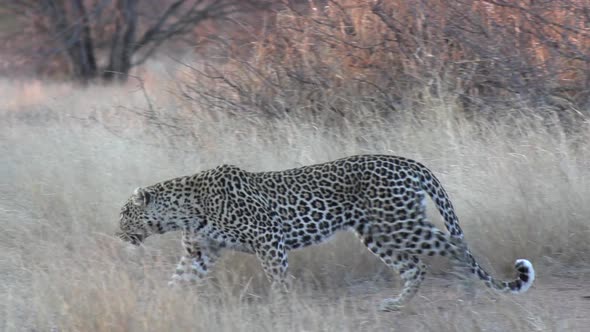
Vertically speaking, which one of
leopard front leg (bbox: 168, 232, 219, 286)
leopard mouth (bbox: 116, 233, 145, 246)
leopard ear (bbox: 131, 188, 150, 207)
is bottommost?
leopard front leg (bbox: 168, 232, 219, 286)

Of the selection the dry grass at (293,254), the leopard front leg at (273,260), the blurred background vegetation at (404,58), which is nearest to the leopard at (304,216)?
the leopard front leg at (273,260)

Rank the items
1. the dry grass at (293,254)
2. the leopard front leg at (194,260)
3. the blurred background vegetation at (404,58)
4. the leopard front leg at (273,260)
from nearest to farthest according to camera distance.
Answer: the dry grass at (293,254) → the leopard front leg at (273,260) → the leopard front leg at (194,260) → the blurred background vegetation at (404,58)

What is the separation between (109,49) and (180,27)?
1.60 metres

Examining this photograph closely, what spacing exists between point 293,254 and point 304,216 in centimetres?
63

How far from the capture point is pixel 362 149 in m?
8.58

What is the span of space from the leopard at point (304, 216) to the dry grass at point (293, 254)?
0.20 meters

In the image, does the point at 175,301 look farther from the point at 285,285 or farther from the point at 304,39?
the point at 304,39

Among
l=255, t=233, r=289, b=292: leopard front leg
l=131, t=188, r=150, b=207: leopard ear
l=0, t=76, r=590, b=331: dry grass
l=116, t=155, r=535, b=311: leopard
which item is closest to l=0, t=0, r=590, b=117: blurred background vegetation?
l=0, t=76, r=590, b=331: dry grass

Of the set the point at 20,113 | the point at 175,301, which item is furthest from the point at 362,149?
the point at 20,113

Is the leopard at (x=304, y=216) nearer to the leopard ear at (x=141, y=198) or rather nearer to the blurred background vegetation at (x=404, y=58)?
the leopard ear at (x=141, y=198)

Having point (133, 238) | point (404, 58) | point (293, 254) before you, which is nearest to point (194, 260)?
point (133, 238)

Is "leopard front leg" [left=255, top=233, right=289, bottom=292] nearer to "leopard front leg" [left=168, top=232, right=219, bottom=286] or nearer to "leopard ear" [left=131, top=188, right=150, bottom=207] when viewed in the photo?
"leopard front leg" [left=168, top=232, right=219, bottom=286]

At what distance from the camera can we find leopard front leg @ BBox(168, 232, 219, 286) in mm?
6301

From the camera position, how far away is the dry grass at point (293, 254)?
5.43m
